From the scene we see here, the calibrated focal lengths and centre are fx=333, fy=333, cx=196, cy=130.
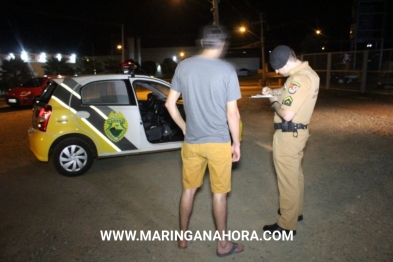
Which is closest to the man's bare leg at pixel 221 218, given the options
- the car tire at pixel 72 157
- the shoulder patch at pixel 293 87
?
the shoulder patch at pixel 293 87

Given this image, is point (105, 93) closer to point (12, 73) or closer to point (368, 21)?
point (12, 73)

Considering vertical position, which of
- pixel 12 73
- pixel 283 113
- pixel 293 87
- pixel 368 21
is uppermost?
pixel 368 21

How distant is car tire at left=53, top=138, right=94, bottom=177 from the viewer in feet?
16.8

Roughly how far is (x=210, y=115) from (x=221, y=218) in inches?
37.0

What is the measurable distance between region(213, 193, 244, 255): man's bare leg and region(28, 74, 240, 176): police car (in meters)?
2.80

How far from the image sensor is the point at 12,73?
20.9 m

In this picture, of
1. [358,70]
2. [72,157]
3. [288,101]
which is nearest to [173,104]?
[288,101]

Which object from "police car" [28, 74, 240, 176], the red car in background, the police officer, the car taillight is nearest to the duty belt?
the police officer

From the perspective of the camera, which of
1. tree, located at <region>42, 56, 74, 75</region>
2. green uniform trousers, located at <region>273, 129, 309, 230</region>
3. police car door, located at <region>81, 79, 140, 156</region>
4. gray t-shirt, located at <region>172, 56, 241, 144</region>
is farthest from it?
tree, located at <region>42, 56, 74, 75</region>

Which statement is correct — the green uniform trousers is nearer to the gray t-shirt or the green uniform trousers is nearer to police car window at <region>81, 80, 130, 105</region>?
the gray t-shirt

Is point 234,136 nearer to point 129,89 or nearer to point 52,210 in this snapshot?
point 52,210

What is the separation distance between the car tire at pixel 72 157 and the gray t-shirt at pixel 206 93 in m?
2.90

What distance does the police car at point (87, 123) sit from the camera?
5.11 meters

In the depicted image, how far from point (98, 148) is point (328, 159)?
393cm
